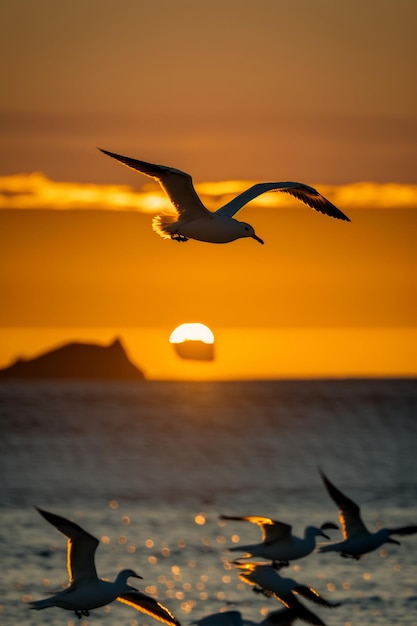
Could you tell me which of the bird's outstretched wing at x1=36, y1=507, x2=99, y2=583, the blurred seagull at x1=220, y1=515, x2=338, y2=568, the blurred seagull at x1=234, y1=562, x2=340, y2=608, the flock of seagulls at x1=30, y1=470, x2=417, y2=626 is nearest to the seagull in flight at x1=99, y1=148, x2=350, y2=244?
the flock of seagulls at x1=30, y1=470, x2=417, y2=626

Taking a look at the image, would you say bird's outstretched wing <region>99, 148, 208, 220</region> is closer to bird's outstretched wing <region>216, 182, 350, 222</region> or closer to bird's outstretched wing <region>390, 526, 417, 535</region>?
bird's outstretched wing <region>216, 182, 350, 222</region>

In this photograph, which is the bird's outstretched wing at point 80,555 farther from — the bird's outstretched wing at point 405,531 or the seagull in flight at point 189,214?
the bird's outstretched wing at point 405,531

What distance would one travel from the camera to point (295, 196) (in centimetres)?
2702

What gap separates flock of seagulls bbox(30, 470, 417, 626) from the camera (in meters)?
24.5

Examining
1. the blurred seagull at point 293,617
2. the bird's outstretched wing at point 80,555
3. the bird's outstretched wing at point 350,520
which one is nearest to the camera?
the bird's outstretched wing at point 80,555

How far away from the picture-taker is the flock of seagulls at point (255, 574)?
24484mm

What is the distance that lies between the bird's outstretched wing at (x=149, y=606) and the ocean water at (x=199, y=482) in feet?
14.5

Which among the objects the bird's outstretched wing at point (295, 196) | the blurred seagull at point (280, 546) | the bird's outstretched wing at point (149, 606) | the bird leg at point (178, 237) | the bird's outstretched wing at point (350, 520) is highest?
the bird's outstretched wing at point (295, 196)

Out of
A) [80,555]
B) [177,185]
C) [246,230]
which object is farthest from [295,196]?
[80,555]

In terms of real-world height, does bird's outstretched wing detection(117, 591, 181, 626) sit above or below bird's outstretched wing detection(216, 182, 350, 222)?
below

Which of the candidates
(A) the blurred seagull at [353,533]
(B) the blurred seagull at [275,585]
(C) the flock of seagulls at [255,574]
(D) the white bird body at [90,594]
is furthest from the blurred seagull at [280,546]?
(D) the white bird body at [90,594]

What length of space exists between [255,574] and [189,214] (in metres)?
5.69

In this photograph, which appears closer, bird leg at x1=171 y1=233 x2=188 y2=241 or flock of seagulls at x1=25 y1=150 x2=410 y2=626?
flock of seagulls at x1=25 y1=150 x2=410 y2=626

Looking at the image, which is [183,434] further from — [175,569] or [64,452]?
[175,569]
